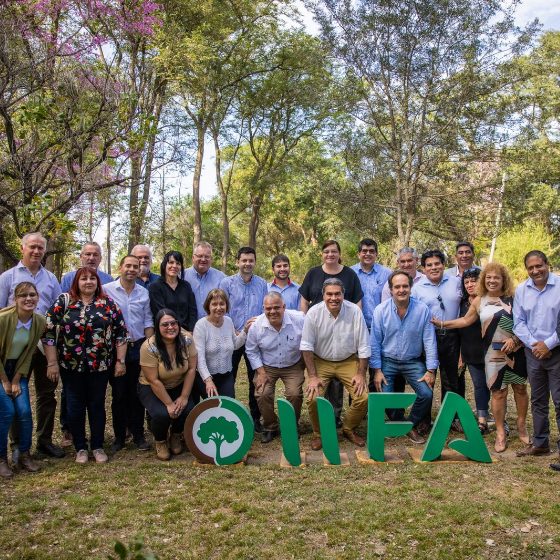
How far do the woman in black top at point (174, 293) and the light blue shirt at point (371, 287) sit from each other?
7.00 feet

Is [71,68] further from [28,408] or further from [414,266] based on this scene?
[414,266]

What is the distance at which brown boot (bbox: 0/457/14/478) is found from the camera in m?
4.95

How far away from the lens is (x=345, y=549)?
11.8 ft

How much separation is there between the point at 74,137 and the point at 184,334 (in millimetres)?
3403

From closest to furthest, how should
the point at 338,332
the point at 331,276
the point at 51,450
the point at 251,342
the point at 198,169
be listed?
the point at 51,450
the point at 338,332
the point at 251,342
the point at 331,276
the point at 198,169

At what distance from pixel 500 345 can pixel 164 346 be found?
350 cm

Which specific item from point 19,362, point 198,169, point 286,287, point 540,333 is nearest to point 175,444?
point 19,362

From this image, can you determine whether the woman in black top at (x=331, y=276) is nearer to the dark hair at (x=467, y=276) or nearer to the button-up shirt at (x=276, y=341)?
the button-up shirt at (x=276, y=341)

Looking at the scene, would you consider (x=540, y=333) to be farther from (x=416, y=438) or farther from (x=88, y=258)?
(x=88, y=258)

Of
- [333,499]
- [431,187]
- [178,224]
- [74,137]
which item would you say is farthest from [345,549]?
[178,224]

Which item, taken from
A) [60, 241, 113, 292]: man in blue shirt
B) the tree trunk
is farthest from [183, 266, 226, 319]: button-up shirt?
the tree trunk

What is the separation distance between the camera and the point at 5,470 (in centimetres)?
496

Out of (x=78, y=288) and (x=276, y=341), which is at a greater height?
(x=78, y=288)

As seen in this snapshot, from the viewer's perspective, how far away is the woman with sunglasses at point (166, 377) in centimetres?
540
